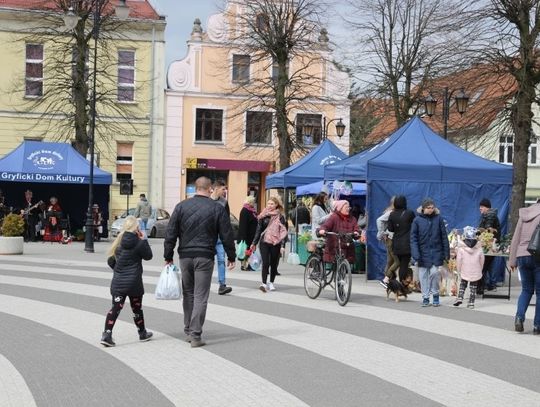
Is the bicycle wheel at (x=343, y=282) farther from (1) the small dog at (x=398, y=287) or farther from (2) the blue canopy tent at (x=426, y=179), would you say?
(2) the blue canopy tent at (x=426, y=179)

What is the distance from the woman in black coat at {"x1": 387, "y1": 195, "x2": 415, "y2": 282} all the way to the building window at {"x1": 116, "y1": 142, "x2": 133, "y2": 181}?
32763 mm

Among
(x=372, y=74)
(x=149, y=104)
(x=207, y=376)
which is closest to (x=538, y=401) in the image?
(x=207, y=376)

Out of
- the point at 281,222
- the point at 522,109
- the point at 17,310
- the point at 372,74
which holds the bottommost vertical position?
the point at 17,310

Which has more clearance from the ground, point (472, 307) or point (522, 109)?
point (522, 109)

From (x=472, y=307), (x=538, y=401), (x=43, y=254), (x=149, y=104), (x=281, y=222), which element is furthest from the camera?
(x=149, y=104)

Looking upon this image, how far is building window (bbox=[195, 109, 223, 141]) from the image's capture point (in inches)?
1863

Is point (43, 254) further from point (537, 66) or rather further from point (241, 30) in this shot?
point (241, 30)

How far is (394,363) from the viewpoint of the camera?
28.3 feet

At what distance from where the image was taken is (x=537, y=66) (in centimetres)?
2338

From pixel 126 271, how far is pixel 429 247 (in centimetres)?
589

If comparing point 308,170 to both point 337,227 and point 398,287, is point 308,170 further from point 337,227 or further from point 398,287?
point 398,287

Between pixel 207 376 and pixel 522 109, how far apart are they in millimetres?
17343

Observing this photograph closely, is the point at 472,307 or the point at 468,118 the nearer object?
the point at 472,307

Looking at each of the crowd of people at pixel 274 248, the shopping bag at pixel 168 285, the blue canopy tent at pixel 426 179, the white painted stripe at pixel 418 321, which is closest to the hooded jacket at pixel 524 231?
the crowd of people at pixel 274 248
